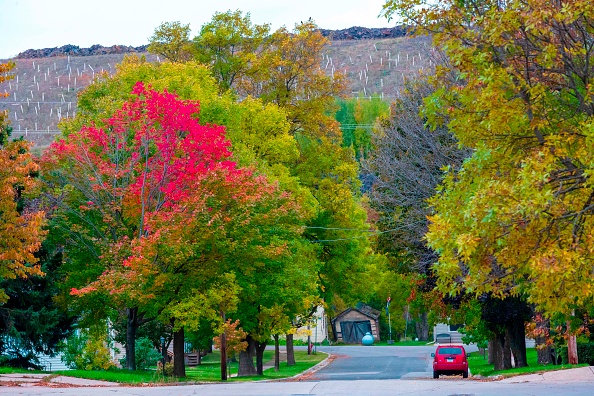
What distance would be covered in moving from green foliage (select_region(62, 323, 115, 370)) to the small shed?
6093cm

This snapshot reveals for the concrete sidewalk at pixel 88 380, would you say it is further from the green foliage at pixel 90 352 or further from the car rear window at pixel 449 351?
the car rear window at pixel 449 351

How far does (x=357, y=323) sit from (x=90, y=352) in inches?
2530

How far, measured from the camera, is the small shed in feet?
327

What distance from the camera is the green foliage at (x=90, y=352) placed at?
3745cm

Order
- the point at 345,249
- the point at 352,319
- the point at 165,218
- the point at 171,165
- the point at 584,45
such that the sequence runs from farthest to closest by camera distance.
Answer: the point at 352,319 < the point at 345,249 < the point at 171,165 < the point at 165,218 < the point at 584,45

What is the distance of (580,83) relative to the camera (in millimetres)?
17562

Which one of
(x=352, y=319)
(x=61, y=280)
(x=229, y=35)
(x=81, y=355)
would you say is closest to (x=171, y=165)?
(x=61, y=280)

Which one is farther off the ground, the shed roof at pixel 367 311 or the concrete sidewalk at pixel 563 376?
the shed roof at pixel 367 311

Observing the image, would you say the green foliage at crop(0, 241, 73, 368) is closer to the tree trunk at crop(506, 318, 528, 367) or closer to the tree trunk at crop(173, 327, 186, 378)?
the tree trunk at crop(173, 327, 186, 378)

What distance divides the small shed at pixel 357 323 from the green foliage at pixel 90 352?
60931 millimetres

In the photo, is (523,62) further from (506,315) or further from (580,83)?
(506,315)

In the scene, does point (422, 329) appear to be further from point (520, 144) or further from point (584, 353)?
point (520, 144)

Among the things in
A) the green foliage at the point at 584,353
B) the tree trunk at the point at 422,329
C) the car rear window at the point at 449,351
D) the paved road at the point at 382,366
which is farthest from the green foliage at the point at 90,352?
the tree trunk at the point at 422,329

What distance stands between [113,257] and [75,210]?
2.98 metres
